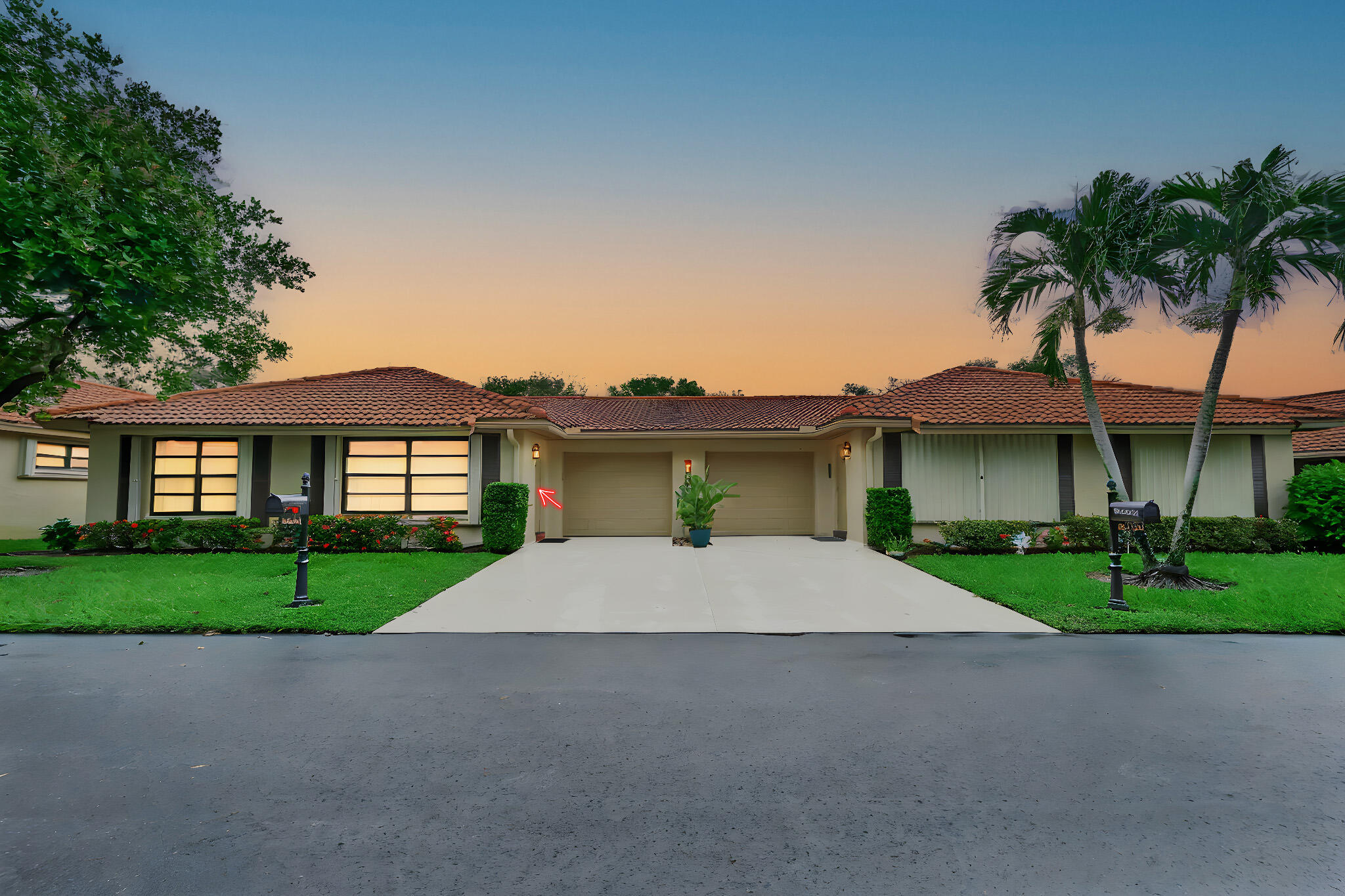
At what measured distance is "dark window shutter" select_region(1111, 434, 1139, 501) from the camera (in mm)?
13016

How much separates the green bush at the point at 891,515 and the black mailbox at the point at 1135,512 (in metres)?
4.75

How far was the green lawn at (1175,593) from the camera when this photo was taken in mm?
5926

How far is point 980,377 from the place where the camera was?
15.5m

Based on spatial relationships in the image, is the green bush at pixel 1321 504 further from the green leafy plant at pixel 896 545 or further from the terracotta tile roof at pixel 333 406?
the terracotta tile roof at pixel 333 406

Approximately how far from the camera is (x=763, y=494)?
16719 millimetres

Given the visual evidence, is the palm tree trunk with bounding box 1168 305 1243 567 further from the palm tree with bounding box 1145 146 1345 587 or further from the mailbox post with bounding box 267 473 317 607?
the mailbox post with bounding box 267 473 317 607

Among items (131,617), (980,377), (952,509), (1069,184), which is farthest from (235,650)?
(980,377)

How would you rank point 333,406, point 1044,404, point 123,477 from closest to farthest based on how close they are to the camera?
1. point 123,477
2. point 1044,404
3. point 333,406

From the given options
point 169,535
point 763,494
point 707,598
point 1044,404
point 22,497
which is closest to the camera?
point 707,598

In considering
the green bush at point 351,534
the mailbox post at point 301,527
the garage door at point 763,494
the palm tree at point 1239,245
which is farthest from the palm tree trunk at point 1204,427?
the green bush at point 351,534

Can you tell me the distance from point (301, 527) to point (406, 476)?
643 cm

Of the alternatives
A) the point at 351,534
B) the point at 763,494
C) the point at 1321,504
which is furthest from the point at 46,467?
the point at 1321,504

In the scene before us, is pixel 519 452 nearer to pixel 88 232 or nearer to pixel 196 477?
pixel 196 477

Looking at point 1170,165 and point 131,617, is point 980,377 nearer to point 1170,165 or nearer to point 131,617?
point 1170,165
